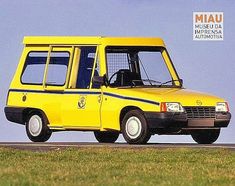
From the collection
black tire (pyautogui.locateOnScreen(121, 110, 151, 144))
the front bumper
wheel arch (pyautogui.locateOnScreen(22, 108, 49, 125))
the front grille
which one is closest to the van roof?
wheel arch (pyautogui.locateOnScreen(22, 108, 49, 125))

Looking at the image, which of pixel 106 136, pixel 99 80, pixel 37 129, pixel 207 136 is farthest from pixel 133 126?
pixel 37 129

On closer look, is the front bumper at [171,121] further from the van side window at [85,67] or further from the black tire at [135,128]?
the van side window at [85,67]

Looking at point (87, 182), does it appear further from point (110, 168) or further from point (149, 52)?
point (149, 52)

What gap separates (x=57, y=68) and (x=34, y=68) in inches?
31.5

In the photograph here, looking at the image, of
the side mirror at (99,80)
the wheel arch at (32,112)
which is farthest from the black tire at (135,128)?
the wheel arch at (32,112)

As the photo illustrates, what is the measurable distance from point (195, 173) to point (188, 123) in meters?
6.62

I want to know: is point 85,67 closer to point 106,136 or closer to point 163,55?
point 163,55

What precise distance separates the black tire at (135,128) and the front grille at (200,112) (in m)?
1.00

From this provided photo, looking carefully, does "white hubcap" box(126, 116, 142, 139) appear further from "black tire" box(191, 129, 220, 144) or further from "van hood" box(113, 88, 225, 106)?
"black tire" box(191, 129, 220, 144)

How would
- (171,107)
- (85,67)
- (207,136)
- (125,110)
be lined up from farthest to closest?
(85,67) → (207,136) → (125,110) → (171,107)

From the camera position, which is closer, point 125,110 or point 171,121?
point 171,121

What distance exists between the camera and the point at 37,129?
2253 centimetres

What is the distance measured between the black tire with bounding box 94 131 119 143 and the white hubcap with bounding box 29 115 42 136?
5.16ft

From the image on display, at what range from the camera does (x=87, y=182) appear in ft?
39.7
